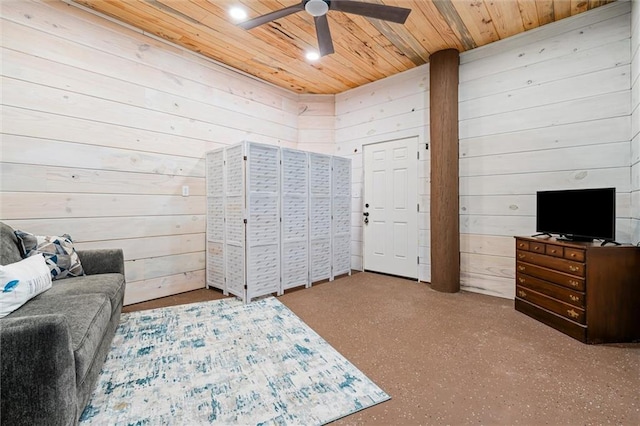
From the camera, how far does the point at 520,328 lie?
255cm

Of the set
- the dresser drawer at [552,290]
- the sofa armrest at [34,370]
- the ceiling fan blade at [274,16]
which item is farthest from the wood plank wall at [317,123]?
the sofa armrest at [34,370]

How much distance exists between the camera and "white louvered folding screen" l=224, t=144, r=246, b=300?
3.18 meters

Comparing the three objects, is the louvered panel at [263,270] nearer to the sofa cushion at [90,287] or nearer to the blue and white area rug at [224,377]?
the blue and white area rug at [224,377]

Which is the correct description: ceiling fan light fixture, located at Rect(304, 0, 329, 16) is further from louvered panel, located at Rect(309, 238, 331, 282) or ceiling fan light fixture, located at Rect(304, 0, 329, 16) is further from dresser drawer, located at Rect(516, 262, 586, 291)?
dresser drawer, located at Rect(516, 262, 586, 291)

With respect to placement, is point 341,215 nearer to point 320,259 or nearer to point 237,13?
point 320,259

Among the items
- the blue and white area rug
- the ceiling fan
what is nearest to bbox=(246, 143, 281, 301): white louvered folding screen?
the blue and white area rug

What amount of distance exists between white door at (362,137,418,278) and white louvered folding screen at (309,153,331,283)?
0.81 metres

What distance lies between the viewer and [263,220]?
10.8 feet

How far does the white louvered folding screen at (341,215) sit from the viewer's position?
415 cm

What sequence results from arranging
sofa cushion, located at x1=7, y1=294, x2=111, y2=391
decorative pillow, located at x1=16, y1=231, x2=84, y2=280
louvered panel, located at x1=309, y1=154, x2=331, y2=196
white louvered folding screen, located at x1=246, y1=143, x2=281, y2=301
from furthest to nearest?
louvered panel, located at x1=309, y1=154, x2=331, y2=196, white louvered folding screen, located at x1=246, y1=143, x2=281, y2=301, decorative pillow, located at x1=16, y1=231, x2=84, y2=280, sofa cushion, located at x1=7, y1=294, x2=111, y2=391

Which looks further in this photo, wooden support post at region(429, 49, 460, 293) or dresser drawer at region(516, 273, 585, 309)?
wooden support post at region(429, 49, 460, 293)

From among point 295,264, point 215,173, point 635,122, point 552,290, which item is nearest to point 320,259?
point 295,264

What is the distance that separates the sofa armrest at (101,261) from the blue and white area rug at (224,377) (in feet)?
1.63

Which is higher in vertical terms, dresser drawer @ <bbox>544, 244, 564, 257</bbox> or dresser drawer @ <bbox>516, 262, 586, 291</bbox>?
dresser drawer @ <bbox>544, 244, 564, 257</bbox>
